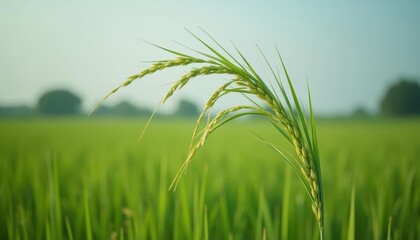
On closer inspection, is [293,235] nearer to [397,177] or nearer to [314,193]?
[314,193]

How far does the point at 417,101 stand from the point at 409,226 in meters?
50.2

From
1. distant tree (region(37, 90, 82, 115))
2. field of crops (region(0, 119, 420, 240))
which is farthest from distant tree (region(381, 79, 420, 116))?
field of crops (region(0, 119, 420, 240))

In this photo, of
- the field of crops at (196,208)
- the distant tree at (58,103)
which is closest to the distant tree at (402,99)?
the distant tree at (58,103)

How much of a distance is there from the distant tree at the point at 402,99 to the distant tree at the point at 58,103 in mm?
41015

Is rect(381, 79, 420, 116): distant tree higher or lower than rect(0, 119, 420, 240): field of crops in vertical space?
lower

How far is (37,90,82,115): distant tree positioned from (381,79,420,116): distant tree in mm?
41015

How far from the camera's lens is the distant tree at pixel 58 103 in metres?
49.0

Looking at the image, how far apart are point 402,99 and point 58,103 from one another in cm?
4568

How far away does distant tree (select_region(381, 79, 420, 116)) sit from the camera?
46219 millimetres

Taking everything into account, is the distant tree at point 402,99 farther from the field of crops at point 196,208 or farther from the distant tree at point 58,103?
the field of crops at point 196,208

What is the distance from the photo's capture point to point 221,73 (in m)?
0.60

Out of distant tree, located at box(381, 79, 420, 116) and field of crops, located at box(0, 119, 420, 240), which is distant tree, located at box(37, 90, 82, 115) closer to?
distant tree, located at box(381, 79, 420, 116)

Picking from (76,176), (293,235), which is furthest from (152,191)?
(76,176)

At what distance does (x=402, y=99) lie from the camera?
4803 centimetres
